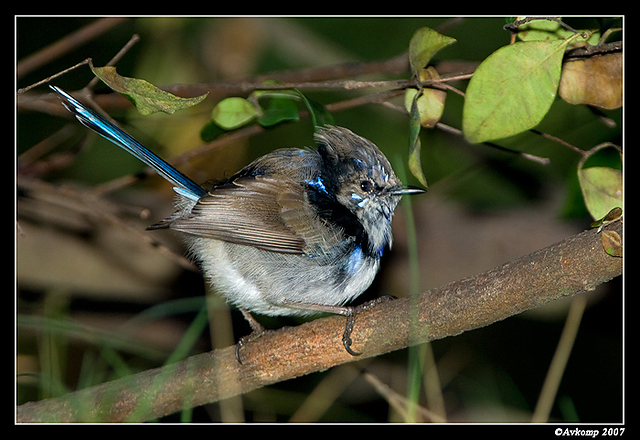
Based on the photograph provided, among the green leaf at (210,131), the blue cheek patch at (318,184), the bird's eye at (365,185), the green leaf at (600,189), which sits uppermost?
the green leaf at (210,131)

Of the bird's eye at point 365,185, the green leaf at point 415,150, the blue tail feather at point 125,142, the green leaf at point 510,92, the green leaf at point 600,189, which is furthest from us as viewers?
the bird's eye at point 365,185

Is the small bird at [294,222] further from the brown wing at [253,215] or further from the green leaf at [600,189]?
the green leaf at [600,189]

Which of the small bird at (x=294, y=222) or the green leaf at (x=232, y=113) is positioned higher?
the green leaf at (x=232, y=113)

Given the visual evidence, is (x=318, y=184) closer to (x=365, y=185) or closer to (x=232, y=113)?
(x=365, y=185)

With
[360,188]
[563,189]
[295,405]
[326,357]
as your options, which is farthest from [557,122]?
[295,405]

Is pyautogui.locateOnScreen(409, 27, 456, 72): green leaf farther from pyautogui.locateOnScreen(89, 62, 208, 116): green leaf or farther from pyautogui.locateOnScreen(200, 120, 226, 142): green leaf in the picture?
pyautogui.locateOnScreen(200, 120, 226, 142): green leaf

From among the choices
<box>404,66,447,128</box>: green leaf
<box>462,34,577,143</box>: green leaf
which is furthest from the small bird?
<box>462,34,577,143</box>: green leaf

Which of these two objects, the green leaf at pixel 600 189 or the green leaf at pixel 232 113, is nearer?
the green leaf at pixel 600 189

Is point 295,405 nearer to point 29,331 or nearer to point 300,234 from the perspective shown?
point 300,234

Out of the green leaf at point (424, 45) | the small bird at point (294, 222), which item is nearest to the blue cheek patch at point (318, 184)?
the small bird at point (294, 222)
